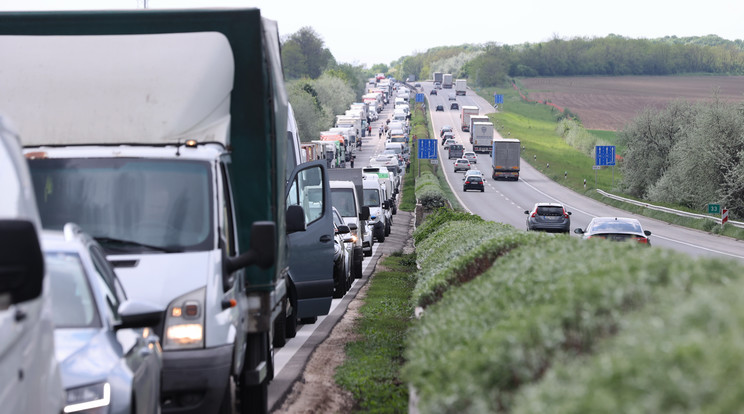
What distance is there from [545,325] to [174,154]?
4783 mm

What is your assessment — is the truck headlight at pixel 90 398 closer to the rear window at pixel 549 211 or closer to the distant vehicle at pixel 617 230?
the distant vehicle at pixel 617 230

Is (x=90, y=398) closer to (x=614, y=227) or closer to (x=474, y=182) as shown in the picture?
(x=614, y=227)

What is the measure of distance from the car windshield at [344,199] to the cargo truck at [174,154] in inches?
764

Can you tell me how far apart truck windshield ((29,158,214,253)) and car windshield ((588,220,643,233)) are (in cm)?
2103

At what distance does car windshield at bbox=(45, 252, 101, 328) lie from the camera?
6699 millimetres

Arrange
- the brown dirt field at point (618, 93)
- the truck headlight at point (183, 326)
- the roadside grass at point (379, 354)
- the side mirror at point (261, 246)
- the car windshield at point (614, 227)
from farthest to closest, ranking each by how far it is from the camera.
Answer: the brown dirt field at point (618, 93)
the car windshield at point (614, 227)
the roadside grass at point (379, 354)
the side mirror at point (261, 246)
the truck headlight at point (183, 326)

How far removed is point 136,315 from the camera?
22.0ft

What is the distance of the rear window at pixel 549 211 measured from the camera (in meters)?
44.1

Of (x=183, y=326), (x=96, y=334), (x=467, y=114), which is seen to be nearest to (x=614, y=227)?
(x=183, y=326)

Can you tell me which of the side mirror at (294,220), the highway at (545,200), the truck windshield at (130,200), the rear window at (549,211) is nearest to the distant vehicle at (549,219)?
the rear window at (549,211)

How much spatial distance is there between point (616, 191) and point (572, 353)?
2989 inches

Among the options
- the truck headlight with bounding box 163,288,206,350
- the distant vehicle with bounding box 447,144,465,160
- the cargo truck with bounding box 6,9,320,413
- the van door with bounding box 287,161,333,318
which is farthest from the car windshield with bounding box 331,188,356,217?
the distant vehicle with bounding box 447,144,465,160

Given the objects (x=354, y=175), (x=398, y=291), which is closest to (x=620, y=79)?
(x=354, y=175)

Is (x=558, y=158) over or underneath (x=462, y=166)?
underneath
